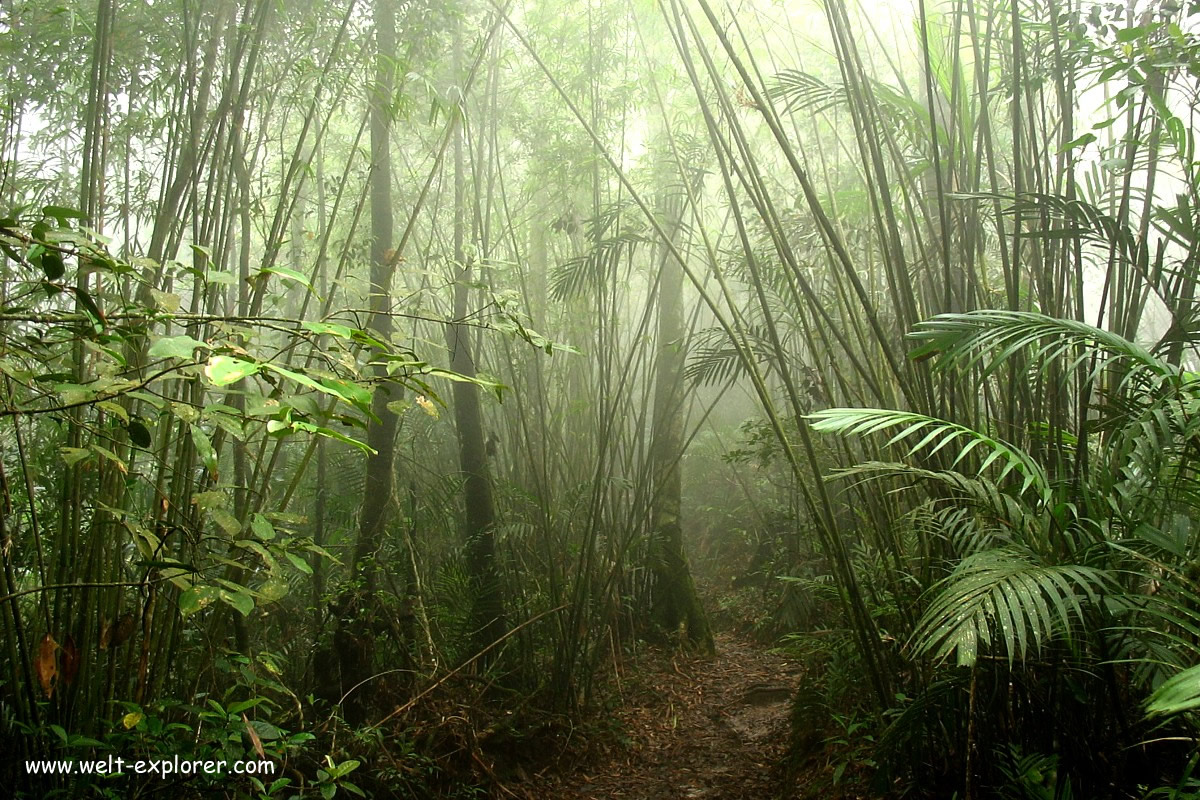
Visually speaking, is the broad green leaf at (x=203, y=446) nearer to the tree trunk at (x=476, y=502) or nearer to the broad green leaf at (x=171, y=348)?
the broad green leaf at (x=171, y=348)

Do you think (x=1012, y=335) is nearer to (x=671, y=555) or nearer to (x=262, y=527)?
(x=262, y=527)

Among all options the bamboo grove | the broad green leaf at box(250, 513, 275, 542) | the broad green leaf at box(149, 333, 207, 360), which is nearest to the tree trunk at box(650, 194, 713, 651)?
the bamboo grove

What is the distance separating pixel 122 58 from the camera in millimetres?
2484

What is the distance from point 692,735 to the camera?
2975 millimetres

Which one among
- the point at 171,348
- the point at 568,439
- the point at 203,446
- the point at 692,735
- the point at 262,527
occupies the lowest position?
the point at 692,735

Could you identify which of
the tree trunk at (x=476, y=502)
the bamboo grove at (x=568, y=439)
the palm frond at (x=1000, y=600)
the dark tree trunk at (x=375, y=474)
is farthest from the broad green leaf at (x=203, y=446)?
the tree trunk at (x=476, y=502)

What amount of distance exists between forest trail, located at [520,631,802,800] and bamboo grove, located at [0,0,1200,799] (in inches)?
7.1

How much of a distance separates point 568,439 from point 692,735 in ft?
5.46

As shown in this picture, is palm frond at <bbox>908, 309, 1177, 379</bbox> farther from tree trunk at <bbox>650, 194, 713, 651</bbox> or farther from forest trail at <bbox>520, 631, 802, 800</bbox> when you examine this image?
tree trunk at <bbox>650, 194, 713, 651</bbox>

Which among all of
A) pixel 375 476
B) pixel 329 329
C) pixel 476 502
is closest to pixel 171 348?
pixel 329 329

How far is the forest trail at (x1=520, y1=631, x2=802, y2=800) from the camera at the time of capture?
253 cm

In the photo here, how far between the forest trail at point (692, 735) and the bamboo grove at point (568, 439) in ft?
0.59

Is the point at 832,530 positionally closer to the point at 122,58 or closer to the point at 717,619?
the point at 122,58

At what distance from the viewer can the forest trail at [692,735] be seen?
8.30 feet
